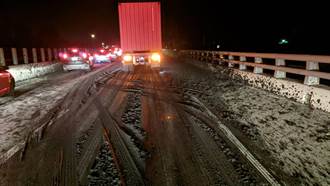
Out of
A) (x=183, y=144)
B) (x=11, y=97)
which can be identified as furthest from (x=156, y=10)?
(x=183, y=144)

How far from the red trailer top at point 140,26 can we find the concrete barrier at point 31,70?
646 cm

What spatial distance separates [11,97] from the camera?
10.4 meters

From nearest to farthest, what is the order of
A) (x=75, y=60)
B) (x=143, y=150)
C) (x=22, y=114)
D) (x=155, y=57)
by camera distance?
(x=143, y=150) < (x=22, y=114) < (x=155, y=57) < (x=75, y=60)

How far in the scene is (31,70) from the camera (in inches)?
694

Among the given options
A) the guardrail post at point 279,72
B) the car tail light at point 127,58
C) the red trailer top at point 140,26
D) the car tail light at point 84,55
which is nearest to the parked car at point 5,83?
the car tail light at point 127,58

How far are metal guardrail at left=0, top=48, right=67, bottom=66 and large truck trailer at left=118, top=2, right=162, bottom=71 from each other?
7349 mm

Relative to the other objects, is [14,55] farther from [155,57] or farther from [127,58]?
[155,57]

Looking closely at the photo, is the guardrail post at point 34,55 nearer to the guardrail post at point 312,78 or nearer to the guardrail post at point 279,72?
the guardrail post at point 279,72

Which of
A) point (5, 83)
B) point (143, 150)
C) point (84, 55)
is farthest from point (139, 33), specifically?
point (143, 150)

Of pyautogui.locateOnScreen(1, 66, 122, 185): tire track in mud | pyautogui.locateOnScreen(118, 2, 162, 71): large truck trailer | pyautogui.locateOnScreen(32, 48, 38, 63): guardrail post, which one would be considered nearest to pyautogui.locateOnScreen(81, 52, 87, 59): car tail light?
pyautogui.locateOnScreen(32, 48, 38, 63): guardrail post

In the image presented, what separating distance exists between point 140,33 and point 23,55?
8.97 metres

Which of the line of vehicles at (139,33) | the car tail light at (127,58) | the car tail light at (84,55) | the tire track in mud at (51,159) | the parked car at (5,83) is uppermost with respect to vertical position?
the line of vehicles at (139,33)

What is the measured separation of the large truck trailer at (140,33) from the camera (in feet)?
60.7

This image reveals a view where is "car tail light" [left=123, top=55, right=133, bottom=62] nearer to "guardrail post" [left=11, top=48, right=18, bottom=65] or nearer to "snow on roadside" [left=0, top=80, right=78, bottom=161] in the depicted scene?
"guardrail post" [left=11, top=48, right=18, bottom=65]
